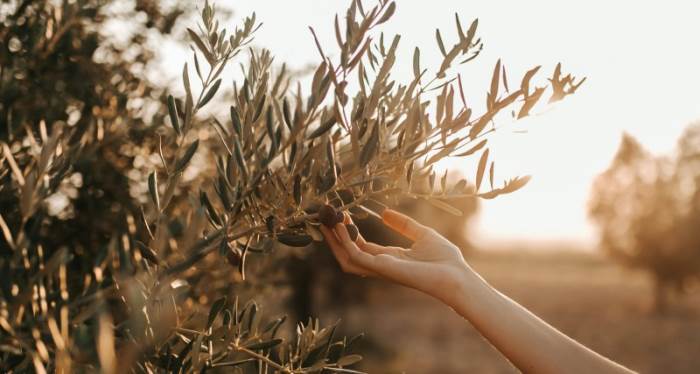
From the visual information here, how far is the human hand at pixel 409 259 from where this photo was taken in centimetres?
202

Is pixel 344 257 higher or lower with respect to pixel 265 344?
higher

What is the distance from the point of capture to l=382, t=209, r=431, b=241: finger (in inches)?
82.7

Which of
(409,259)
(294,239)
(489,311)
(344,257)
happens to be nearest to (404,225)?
(409,259)

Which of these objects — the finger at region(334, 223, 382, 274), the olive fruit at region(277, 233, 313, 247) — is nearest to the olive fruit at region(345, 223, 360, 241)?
the finger at region(334, 223, 382, 274)

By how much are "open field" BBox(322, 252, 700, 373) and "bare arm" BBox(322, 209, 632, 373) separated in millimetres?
12912

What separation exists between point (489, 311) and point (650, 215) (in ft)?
121

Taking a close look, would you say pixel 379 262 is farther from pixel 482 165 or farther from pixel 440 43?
pixel 440 43

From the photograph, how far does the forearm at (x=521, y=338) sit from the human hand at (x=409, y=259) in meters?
0.05

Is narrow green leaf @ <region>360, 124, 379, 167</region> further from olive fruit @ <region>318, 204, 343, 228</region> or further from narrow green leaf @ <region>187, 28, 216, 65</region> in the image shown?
narrow green leaf @ <region>187, 28, 216, 65</region>

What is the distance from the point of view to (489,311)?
2.13 meters

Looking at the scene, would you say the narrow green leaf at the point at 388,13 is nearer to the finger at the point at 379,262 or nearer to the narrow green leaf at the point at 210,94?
the narrow green leaf at the point at 210,94

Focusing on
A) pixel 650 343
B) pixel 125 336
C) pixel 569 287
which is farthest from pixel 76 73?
pixel 569 287

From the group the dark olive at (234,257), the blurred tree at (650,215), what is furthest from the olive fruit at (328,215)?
the blurred tree at (650,215)

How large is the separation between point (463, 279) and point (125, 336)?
3.48ft
